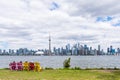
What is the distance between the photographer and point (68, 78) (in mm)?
21844

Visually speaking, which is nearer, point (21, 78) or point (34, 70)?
point (21, 78)

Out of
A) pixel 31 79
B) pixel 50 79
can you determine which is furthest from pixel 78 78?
pixel 31 79

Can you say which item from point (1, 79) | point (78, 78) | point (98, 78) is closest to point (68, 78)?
point (78, 78)

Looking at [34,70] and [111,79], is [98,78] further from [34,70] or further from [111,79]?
[34,70]

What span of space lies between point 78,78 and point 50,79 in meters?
2.42

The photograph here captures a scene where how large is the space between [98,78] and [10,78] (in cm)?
742

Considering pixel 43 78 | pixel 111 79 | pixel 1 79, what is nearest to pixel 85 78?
pixel 111 79

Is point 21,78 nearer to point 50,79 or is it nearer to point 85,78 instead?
point 50,79

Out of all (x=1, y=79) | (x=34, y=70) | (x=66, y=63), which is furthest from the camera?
(x=66, y=63)

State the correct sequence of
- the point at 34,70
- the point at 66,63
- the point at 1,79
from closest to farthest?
the point at 1,79 → the point at 34,70 → the point at 66,63

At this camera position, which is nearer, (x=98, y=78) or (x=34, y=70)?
(x=98, y=78)

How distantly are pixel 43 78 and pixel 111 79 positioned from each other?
5654 mm

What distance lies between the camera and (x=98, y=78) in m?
21.9

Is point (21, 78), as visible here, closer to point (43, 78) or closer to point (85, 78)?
point (43, 78)
